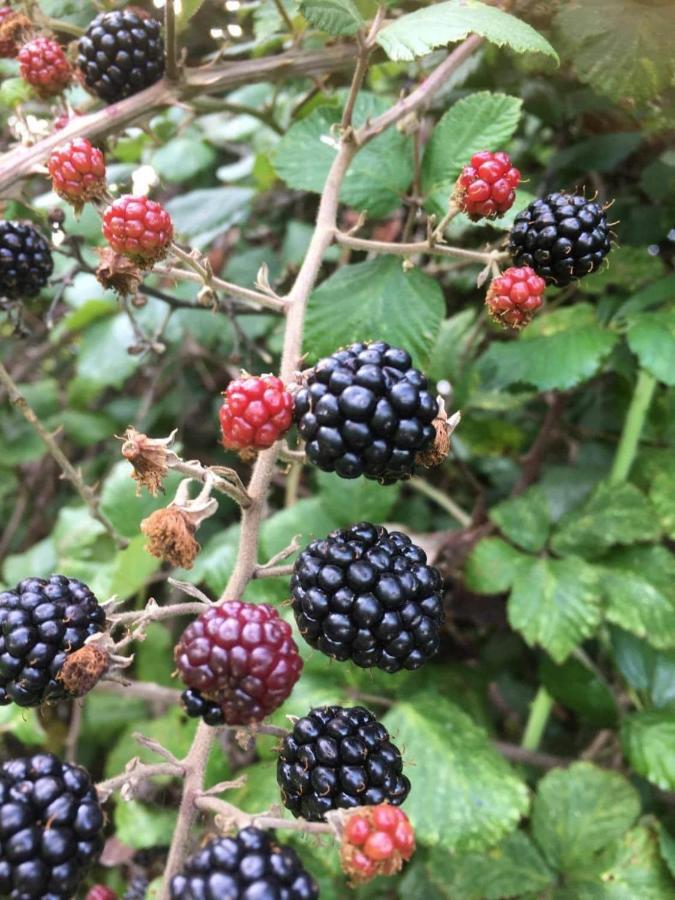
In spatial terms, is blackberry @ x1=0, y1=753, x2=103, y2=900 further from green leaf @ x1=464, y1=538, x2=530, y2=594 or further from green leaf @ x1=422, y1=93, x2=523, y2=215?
green leaf @ x1=422, y1=93, x2=523, y2=215

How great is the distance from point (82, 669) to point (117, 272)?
0.66 meters

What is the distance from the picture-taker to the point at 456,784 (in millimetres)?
1571

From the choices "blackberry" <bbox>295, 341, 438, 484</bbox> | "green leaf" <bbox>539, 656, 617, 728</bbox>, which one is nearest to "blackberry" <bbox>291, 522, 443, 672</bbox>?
"blackberry" <bbox>295, 341, 438, 484</bbox>

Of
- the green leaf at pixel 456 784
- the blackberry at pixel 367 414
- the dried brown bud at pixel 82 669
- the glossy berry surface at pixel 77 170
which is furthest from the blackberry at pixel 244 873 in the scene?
the glossy berry surface at pixel 77 170

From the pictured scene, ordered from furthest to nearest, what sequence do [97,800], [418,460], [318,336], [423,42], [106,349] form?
[106,349], [318,336], [423,42], [418,460], [97,800]

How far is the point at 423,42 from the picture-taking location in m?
1.25

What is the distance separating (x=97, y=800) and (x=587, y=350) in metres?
1.40

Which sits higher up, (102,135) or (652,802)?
(102,135)

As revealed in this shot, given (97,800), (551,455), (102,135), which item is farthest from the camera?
(551,455)

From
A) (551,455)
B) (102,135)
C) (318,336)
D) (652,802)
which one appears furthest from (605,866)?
(102,135)

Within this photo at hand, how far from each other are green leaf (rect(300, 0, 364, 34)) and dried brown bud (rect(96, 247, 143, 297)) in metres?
0.52

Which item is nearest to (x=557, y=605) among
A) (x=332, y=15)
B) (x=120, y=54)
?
(x=332, y=15)

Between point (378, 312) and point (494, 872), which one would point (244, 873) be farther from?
point (494, 872)

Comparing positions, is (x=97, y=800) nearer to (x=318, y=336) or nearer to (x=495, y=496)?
(x=318, y=336)
